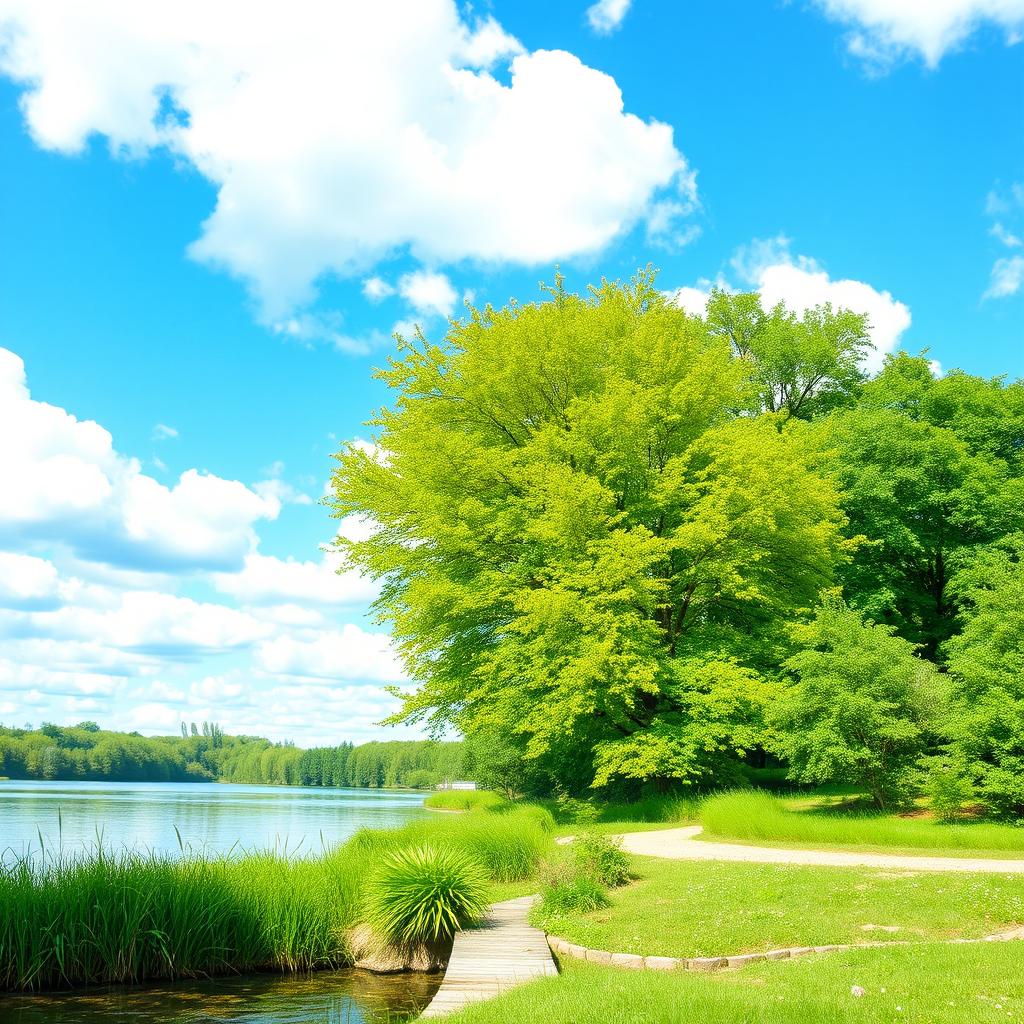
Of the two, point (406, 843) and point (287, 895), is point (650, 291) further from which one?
point (287, 895)

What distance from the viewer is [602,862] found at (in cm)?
1293

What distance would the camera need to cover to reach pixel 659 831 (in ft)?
65.3

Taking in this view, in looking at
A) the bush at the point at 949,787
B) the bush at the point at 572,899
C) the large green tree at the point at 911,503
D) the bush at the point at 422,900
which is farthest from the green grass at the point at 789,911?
the large green tree at the point at 911,503

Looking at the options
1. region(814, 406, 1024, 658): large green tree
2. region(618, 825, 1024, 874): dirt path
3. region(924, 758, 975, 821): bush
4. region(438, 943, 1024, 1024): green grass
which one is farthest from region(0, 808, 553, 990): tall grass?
region(814, 406, 1024, 658): large green tree

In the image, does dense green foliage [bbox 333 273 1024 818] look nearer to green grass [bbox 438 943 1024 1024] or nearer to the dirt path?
the dirt path

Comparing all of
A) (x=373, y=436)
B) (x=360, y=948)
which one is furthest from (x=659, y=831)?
(x=373, y=436)

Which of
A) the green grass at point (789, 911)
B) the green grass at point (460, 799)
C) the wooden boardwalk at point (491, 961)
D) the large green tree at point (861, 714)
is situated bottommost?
the green grass at point (460, 799)

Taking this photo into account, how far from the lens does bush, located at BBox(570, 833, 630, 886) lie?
42.3 ft

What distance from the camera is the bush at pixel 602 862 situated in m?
12.9

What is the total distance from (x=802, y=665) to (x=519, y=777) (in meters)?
21.4

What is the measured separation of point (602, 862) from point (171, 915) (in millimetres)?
6285

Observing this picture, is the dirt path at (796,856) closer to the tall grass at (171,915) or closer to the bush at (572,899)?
the bush at (572,899)

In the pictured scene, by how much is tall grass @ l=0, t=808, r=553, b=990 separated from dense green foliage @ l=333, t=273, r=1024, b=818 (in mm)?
9936

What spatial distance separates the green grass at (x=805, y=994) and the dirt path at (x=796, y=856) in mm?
5195
